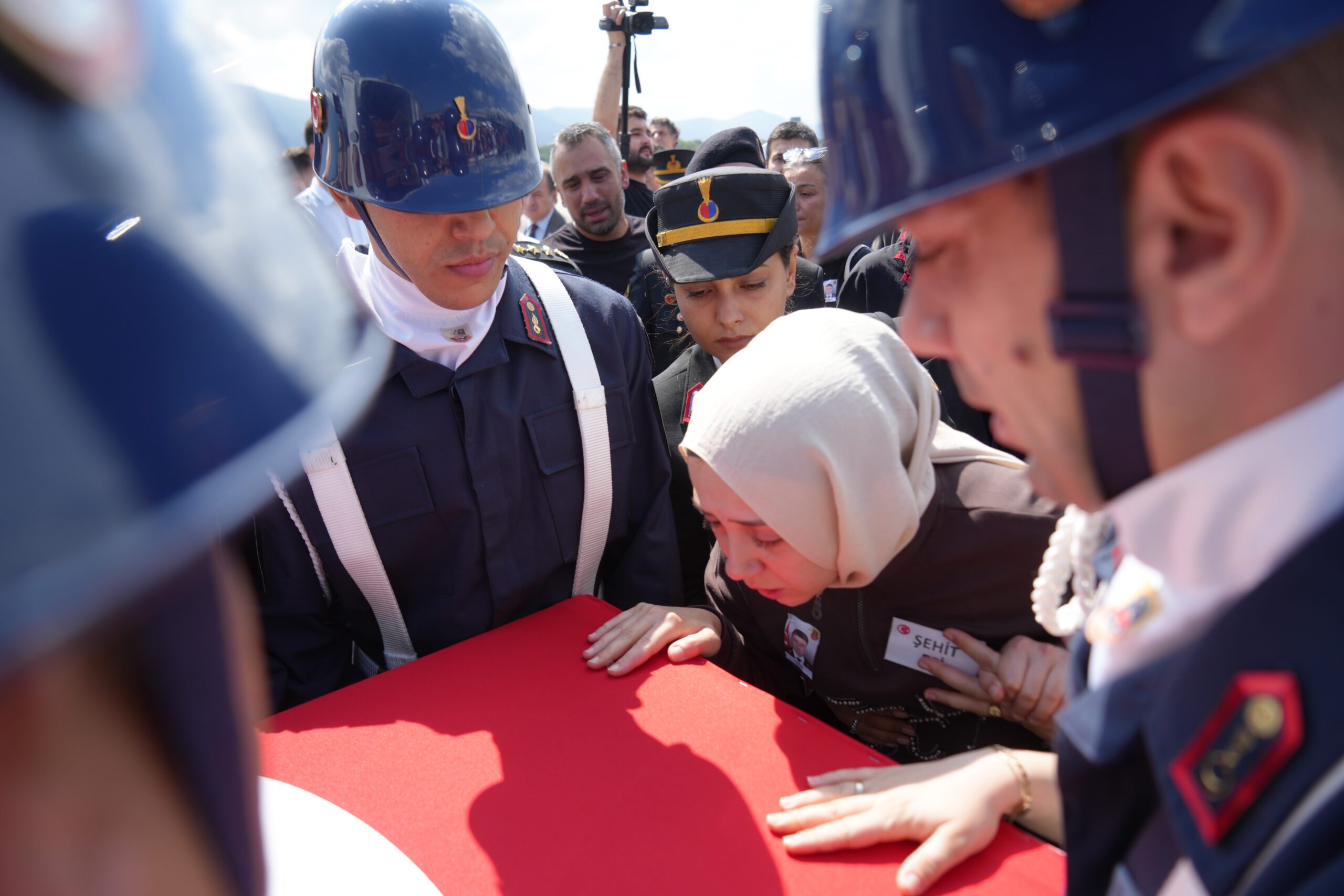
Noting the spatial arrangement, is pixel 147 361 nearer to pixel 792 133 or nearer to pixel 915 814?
pixel 915 814

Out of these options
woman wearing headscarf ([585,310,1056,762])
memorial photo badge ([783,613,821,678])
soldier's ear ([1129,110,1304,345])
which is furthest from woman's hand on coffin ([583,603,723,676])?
soldier's ear ([1129,110,1304,345])

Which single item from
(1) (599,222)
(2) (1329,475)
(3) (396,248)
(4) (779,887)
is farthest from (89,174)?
(1) (599,222)

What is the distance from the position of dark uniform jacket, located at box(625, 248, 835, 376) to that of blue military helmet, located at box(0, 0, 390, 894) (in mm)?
2740

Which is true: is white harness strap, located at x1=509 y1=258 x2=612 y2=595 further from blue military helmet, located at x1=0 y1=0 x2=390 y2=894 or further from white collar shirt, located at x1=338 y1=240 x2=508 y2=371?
blue military helmet, located at x1=0 y1=0 x2=390 y2=894

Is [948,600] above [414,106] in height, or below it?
below

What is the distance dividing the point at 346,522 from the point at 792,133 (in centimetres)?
394

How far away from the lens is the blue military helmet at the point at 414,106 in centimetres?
153

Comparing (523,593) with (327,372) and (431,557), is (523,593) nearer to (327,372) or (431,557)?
(431,557)

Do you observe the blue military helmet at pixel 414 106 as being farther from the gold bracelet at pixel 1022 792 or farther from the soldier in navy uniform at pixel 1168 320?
the gold bracelet at pixel 1022 792

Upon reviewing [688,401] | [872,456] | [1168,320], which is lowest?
[688,401]

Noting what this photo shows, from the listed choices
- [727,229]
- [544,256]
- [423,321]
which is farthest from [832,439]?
[544,256]

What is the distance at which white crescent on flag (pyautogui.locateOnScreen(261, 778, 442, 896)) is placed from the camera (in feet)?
3.15

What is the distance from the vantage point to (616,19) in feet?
19.2

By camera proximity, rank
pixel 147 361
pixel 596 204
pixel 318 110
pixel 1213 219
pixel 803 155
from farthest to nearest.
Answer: pixel 596 204 < pixel 803 155 < pixel 318 110 < pixel 1213 219 < pixel 147 361
